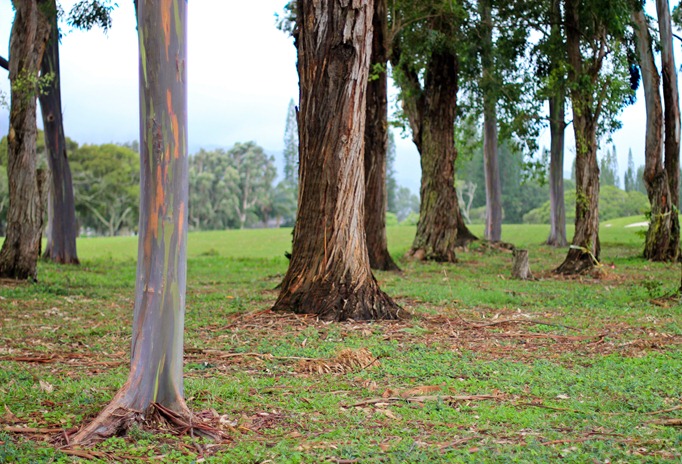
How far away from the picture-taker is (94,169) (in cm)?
5975

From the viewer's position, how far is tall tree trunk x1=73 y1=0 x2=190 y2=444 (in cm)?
437

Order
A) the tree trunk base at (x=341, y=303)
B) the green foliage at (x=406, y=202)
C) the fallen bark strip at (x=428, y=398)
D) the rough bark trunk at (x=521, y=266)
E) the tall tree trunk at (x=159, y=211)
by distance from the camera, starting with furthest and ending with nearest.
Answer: the green foliage at (x=406, y=202), the rough bark trunk at (x=521, y=266), the tree trunk base at (x=341, y=303), the fallen bark strip at (x=428, y=398), the tall tree trunk at (x=159, y=211)

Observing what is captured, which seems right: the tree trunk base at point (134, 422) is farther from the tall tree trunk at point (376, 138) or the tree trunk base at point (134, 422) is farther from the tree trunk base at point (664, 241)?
the tree trunk base at point (664, 241)

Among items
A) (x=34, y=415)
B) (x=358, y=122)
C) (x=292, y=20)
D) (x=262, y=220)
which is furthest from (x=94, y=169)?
(x=34, y=415)

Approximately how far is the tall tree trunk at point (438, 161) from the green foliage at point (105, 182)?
144 feet

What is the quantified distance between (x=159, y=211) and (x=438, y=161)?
14.7 m

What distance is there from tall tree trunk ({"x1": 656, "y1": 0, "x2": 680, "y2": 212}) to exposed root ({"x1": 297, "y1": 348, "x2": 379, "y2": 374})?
1496cm

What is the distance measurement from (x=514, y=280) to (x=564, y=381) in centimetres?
880

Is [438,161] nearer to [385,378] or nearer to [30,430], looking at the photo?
[385,378]

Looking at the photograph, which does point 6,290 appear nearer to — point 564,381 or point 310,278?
point 310,278

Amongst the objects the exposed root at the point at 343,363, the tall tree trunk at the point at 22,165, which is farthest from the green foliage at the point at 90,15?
the exposed root at the point at 343,363

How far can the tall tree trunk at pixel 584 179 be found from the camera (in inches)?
583

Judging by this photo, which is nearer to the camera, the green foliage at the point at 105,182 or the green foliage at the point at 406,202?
the green foliage at the point at 105,182

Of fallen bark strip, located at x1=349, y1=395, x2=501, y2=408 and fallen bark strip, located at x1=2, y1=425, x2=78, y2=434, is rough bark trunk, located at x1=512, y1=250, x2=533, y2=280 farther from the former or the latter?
Answer: fallen bark strip, located at x1=2, y1=425, x2=78, y2=434
